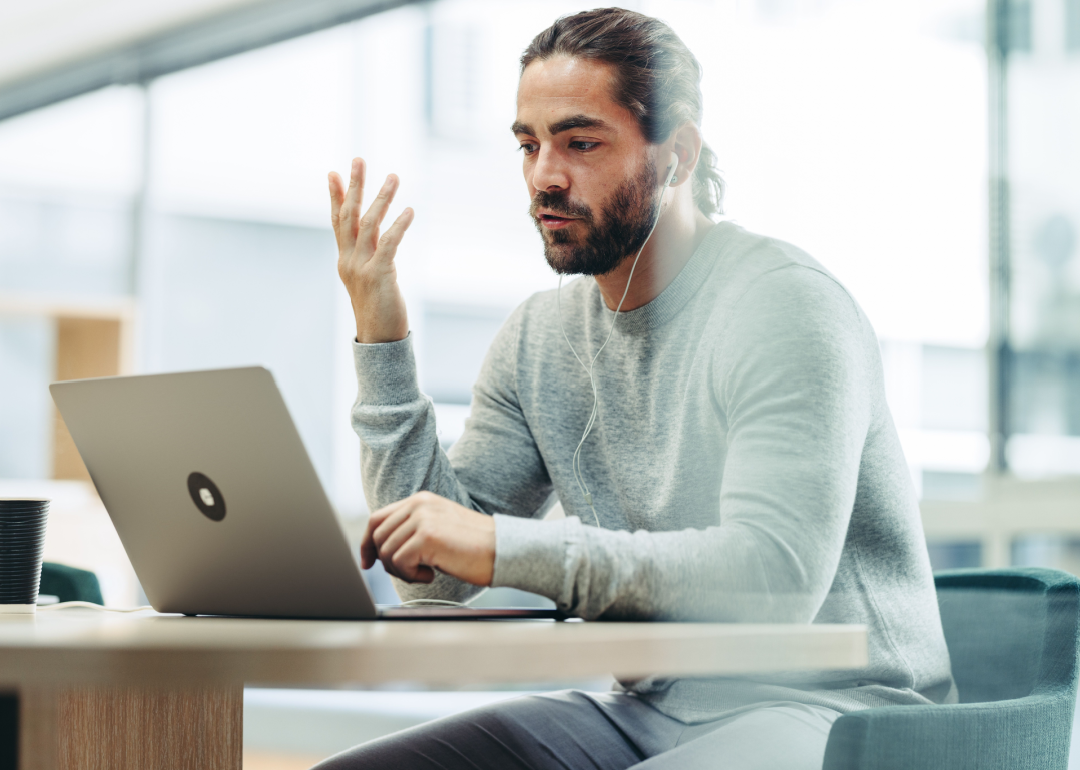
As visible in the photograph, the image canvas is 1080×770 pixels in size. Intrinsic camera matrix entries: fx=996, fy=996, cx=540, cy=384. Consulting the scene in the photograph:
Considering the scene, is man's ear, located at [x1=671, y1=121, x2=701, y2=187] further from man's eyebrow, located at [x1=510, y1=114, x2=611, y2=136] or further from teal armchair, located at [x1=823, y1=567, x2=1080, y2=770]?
teal armchair, located at [x1=823, y1=567, x2=1080, y2=770]

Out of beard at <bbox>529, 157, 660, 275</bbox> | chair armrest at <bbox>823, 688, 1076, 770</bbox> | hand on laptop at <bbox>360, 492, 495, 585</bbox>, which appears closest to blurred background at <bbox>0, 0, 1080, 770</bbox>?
beard at <bbox>529, 157, 660, 275</bbox>

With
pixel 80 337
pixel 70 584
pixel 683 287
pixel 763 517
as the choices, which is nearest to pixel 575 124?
pixel 683 287

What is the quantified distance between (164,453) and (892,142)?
8.98ft

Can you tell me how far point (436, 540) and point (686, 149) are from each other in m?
0.73

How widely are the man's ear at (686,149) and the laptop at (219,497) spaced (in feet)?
2.14

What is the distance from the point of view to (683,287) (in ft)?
4.10

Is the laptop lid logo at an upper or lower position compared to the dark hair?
lower

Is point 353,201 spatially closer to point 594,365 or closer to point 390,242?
point 390,242

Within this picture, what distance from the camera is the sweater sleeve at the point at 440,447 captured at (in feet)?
3.85

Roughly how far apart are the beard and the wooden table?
584 mm

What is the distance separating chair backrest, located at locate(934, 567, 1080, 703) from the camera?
1072 millimetres

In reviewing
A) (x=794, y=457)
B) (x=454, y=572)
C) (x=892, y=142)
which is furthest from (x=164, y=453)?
(x=892, y=142)

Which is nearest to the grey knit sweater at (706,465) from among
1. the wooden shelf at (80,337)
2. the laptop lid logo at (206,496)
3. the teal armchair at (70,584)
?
the laptop lid logo at (206,496)

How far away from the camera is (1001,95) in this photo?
3.16 m
